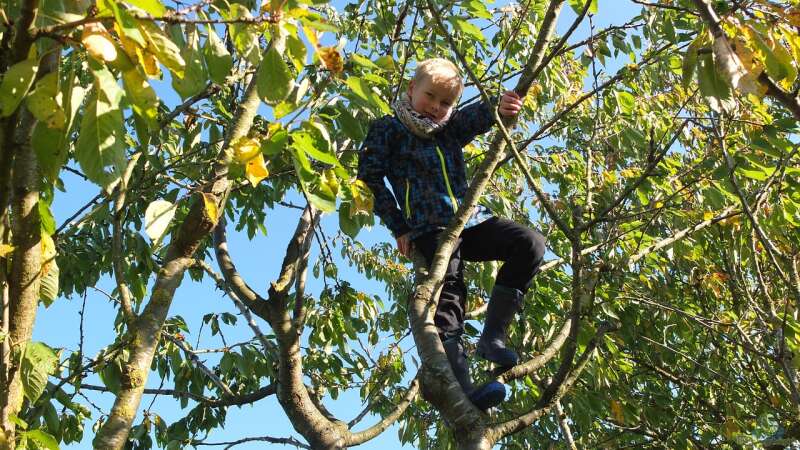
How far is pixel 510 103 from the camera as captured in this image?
2316 mm

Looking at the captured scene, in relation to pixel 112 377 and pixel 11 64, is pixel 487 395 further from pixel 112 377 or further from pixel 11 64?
pixel 112 377

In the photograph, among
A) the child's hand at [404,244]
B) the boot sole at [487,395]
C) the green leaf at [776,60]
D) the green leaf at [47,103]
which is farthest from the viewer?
the child's hand at [404,244]

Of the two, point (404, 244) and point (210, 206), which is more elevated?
point (404, 244)

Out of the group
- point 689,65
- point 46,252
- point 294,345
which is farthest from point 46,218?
point 294,345

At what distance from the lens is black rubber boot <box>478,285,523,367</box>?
8.43ft

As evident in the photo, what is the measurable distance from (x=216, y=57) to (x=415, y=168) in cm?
145

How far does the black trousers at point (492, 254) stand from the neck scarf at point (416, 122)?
0.41 m

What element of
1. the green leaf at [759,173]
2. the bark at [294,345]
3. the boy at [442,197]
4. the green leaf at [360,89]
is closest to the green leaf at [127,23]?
the green leaf at [360,89]

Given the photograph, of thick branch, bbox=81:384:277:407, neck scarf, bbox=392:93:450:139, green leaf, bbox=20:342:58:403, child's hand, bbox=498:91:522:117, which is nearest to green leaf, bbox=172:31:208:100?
green leaf, bbox=20:342:58:403

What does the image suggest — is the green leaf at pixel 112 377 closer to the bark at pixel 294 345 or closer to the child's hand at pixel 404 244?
the bark at pixel 294 345

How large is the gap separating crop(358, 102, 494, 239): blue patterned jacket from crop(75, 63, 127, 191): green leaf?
1649mm

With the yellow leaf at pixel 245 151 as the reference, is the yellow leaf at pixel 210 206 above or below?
above

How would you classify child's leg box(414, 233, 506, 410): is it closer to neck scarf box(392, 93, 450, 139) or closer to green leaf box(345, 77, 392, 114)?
neck scarf box(392, 93, 450, 139)

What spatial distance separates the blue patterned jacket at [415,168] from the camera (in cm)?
279
